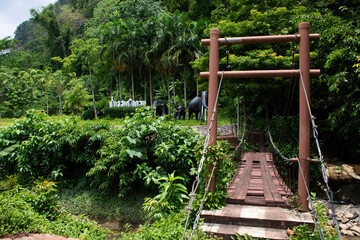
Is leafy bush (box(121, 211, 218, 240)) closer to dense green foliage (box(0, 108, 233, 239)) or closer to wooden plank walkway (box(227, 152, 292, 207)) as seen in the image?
dense green foliage (box(0, 108, 233, 239))

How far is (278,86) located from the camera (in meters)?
10.3

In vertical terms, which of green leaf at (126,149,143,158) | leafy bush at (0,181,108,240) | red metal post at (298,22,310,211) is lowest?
leafy bush at (0,181,108,240)

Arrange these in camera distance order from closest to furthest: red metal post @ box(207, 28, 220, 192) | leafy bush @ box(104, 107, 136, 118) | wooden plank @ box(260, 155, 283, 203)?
1. wooden plank @ box(260, 155, 283, 203)
2. red metal post @ box(207, 28, 220, 192)
3. leafy bush @ box(104, 107, 136, 118)

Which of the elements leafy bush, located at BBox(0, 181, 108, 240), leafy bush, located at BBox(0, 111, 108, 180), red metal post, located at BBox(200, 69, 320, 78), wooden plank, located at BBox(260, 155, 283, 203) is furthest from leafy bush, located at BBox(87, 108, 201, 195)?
red metal post, located at BBox(200, 69, 320, 78)

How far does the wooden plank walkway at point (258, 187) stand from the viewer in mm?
4195

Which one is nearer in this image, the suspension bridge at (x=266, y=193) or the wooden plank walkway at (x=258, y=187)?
the suspension bridge at (x=266, y=193)

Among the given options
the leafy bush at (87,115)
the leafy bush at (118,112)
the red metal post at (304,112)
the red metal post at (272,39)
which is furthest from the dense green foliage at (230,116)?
the leafy bush at (87,115)

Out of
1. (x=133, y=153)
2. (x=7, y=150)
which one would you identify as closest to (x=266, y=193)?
(x=133, y=153)

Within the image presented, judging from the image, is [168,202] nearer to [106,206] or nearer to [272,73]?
[106,206]

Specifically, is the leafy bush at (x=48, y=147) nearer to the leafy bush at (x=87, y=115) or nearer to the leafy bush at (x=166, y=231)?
the leafy bush at (x=166, y=231)

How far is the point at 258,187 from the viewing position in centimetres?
498

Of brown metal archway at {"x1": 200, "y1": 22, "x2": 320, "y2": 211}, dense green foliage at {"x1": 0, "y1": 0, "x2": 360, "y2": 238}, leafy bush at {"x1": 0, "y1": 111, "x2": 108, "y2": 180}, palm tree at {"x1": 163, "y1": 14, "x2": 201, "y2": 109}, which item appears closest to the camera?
brown metal archway at {"x1": 200, "y1": 22, "x2": 320, "y2": 211}

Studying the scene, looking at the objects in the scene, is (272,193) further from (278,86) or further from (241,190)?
(278,86)

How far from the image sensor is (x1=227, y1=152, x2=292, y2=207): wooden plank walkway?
13.8 ft
